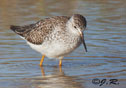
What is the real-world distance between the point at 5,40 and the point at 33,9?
5062 mm

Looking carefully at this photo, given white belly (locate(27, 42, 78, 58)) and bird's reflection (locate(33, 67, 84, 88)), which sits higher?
white belly (locate(27, 42, 78, 58))

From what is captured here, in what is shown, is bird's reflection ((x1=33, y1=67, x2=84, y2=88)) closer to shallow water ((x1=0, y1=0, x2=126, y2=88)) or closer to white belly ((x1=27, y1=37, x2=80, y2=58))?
shallow water ((x1=0, y1=0, x2=126, y2=88))

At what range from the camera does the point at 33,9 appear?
18344mm

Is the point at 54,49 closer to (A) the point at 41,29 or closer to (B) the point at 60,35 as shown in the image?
(B) the point at 60,35

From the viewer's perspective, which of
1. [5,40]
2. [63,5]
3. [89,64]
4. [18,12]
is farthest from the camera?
[63,5]

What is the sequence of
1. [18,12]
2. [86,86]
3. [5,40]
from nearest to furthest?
[86,86] < [5,40] < [18,12]

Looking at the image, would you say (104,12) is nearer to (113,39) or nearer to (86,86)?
(113,39)

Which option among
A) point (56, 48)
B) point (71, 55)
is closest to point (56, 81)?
point (56, 48)

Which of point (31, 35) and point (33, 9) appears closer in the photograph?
point (31, 35)

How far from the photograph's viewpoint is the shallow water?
9.73m

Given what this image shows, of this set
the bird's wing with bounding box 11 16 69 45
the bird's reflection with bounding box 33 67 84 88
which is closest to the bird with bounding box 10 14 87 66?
the bird's wing with bounding box 11 16 69 45

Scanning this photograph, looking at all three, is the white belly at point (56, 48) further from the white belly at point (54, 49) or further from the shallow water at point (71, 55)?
the shallow water at point (71, 55)

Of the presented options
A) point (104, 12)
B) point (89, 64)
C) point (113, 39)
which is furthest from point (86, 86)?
point (104, 12)

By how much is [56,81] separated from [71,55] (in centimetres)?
252
